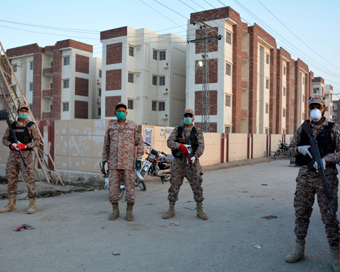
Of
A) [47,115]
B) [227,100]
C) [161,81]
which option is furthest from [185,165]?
[47,115]

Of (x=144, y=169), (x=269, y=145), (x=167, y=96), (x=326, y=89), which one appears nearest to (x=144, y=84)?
(x=167, y=96)

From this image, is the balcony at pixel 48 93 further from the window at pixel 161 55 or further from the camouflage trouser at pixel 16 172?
the camouflage trouser at pixel 16 172

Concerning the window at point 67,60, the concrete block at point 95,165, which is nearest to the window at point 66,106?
the window at point 67,60

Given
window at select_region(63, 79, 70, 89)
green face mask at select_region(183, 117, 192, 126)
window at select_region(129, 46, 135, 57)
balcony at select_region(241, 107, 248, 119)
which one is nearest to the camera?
green face mask at select_region(183, 117, 192, 126)

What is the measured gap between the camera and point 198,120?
98.2ft

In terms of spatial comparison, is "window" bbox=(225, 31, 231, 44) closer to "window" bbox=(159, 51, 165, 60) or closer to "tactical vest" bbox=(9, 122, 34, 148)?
"window" bbox=(159, 51, 165, 60)

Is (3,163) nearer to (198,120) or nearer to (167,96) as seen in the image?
(198,120)

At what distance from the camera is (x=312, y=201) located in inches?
155

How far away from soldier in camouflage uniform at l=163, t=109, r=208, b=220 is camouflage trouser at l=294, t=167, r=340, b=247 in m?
2.26

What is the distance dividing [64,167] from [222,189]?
6.23 metres

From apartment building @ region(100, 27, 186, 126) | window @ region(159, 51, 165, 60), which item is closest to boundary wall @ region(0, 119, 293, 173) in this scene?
apartment building @ region(100, 27, 186, 126)

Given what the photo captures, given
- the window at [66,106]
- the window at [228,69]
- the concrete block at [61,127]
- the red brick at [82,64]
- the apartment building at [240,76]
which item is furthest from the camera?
the window at [66,106]

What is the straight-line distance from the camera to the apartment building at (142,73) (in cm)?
3269

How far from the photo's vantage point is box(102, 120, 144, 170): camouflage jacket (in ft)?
19.5
